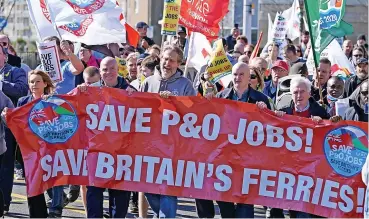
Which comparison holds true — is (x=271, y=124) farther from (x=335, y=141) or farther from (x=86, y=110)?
(x=86, y=110)

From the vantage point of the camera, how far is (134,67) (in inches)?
515

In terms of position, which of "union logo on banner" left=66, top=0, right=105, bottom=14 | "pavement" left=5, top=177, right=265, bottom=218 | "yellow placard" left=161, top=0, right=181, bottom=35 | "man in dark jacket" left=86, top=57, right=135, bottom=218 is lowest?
"pavement" left=5, top=177, right=265, bottom=218

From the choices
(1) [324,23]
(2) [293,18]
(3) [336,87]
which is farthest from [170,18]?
(2) [293,18]

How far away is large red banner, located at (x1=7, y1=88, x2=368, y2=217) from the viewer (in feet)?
29.2

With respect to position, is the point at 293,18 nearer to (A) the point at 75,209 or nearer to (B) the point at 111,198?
(A) the point at 75,209

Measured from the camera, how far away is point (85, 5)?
1225 centimetres

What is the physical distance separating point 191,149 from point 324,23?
3.02 meters

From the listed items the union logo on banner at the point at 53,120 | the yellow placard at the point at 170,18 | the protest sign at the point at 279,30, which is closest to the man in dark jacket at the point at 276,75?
the union logo on banner at the point at 53,120

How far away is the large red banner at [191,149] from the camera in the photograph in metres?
8.90

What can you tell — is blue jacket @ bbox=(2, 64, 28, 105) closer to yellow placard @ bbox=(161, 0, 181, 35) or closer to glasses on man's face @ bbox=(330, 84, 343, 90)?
glasses on man's face @ bbox=(330, 84, 343, 90)

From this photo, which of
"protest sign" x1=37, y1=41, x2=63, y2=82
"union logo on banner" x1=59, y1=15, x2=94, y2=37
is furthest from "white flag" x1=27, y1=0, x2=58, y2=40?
"protest sign" x1=37, y1=41, x2=63, y2=82

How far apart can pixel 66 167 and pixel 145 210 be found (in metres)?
1.17

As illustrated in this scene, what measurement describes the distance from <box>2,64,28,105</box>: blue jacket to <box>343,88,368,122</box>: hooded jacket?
3748 millimetres

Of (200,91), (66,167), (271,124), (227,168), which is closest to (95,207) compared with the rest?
(66,167)
